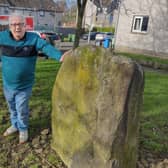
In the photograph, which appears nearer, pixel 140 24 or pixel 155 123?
pixel 155 123

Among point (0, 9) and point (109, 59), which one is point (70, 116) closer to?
point (109, 59)

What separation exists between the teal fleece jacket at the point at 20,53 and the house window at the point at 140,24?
54.4 feet

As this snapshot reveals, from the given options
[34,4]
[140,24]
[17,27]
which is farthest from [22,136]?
[34,4]

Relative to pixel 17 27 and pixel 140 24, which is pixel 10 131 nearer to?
pixel 17 27

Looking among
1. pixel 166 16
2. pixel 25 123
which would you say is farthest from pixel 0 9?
pixel 25 123

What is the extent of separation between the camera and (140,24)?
19.4m

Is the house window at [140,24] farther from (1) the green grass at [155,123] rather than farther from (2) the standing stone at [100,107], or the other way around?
(2) the standing stone at [100,107]

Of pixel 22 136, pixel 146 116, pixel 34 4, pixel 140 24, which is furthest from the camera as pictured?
pixel 34 4

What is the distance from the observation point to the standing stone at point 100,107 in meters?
2.67

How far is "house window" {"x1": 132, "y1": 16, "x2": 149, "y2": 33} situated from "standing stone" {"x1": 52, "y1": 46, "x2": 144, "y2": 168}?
16.7 meters

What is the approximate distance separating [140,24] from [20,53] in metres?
17.1

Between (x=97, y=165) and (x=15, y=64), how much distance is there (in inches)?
58.6

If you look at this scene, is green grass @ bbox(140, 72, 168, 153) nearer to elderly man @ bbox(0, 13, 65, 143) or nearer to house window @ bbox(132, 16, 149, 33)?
elderly man @ bbox(0, 13, 65, 143)

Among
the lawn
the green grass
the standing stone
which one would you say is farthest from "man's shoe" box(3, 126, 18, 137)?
the green grass
